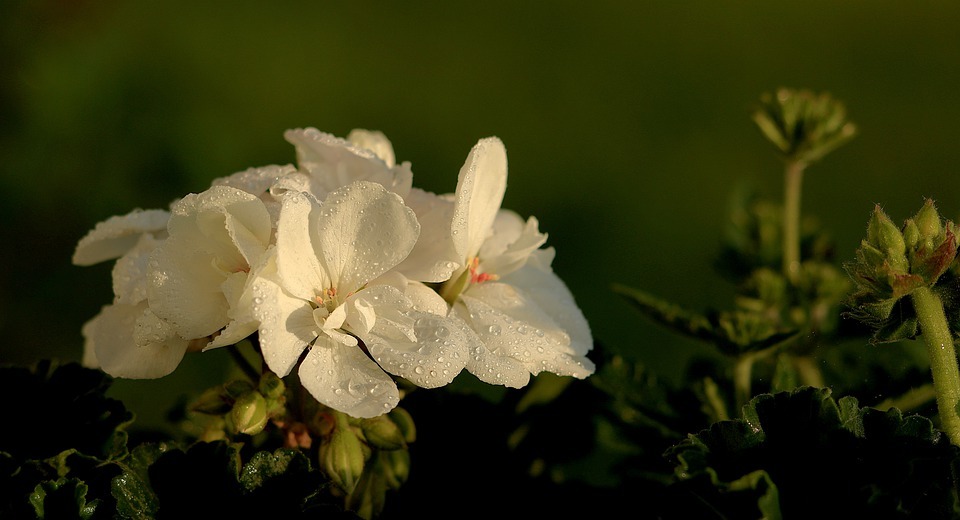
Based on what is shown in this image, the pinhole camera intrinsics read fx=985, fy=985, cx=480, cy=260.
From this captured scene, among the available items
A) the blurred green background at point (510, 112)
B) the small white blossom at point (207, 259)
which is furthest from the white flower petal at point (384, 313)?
the blurred green background at point (510, 112)

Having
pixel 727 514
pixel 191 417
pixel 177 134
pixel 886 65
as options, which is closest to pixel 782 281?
pixel 727 514

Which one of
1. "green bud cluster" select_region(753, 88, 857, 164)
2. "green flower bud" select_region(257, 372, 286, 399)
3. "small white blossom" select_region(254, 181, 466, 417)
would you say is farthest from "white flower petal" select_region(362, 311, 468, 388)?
"green bud cluster" select_region(753, 88, 857, 164)

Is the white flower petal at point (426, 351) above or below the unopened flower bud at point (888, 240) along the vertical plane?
below

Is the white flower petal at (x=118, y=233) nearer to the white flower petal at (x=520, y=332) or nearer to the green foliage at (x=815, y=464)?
the white flower petal at (x=520, y=332)

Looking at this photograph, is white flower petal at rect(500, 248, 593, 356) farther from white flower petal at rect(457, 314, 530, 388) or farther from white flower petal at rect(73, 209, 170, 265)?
white flower petal at rect(73, 209, 170, 265)

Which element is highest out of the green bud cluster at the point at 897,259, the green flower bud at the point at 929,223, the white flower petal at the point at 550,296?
the green flower bud at the point at 929,223

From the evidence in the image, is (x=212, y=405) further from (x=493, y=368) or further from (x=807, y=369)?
(x=807, y=369)

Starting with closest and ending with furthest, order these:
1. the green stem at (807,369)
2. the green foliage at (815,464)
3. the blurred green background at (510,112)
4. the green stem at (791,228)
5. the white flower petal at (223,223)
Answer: the green foliage at (815,464) < the white flower petal at (223,223) < the green stem at (807,369) < the green stem at (791,228) < the blurred green background at (510,112)
